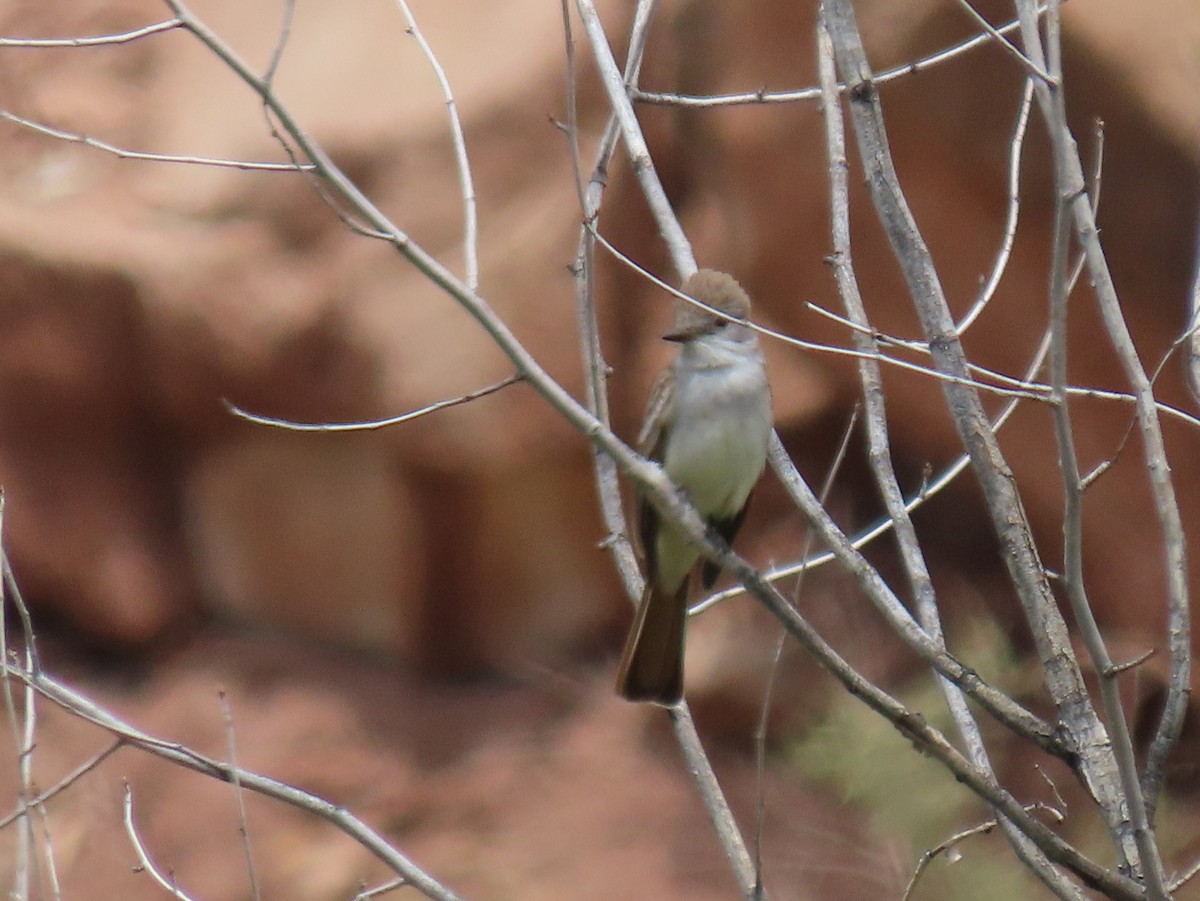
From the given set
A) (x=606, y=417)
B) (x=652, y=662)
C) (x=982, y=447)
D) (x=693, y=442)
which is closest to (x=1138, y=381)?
(x=982, y=447)

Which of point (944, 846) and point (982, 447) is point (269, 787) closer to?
point (944, 846)

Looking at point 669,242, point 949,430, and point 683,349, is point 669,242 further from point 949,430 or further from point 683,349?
point 949,430

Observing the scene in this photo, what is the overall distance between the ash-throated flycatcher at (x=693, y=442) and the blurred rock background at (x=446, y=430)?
214 cm

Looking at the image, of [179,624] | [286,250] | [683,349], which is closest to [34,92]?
[286,250]

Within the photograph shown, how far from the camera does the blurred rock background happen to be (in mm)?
5941

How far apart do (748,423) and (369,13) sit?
3.96m

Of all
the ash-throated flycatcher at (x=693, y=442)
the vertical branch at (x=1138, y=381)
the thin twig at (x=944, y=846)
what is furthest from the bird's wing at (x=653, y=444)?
the vertical branch at (x=1138, y=381)

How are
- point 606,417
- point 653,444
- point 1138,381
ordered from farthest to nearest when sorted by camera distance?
point 653,444
point 606,417
point 1138,381

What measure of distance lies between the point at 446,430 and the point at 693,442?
2964 mm

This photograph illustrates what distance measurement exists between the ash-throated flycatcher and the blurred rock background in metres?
2.14

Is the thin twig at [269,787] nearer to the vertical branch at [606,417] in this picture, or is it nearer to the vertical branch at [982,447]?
the vertical branch at [606,417]

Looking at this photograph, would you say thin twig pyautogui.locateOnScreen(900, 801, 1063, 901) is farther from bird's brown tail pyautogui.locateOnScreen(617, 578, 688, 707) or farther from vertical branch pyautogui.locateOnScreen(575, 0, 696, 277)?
vertical branch pyautogui.locateOnScreen(575, 0, 696, 277)

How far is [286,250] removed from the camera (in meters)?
6.45

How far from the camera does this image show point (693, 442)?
355 cm
